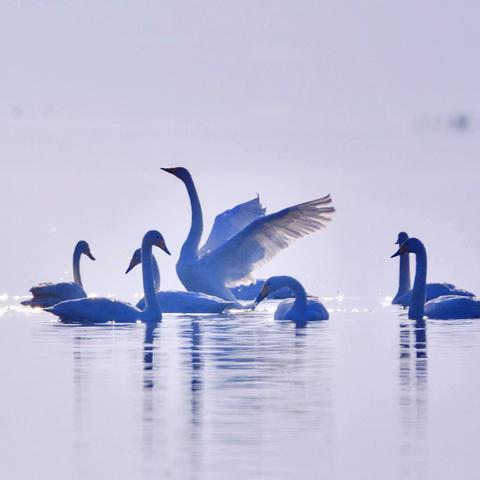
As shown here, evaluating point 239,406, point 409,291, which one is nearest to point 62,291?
point 409,291

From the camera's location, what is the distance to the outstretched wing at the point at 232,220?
40438 millimetres

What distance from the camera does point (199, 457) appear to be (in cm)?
1259

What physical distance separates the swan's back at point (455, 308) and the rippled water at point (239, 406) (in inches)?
157

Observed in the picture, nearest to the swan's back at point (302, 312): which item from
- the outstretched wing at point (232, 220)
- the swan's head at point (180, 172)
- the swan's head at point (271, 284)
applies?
the swan's head at point (271, 284)

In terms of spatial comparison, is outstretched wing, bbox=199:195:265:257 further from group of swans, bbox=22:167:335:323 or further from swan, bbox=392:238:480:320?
swan, bbox=392:238:480:320

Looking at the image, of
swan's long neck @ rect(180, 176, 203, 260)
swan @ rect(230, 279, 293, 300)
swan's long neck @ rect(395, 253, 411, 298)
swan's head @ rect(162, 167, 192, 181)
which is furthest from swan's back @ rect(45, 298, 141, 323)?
swan @ rect(230, 279, 293, 300)

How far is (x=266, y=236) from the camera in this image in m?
33.2

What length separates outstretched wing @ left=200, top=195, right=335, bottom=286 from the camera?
107ft

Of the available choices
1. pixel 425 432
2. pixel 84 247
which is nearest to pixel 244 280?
pixel 84 247

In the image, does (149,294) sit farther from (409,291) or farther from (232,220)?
(232,220)

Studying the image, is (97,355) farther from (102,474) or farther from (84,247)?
(84,247)

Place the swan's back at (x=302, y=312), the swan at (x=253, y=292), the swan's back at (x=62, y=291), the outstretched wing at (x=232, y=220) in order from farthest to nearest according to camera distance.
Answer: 1. the swan at (x=253, y=292)
2. the outstretched wing at (x=232, y=220)
3. the swan's back at (x=62, y=291)
4. the swan's back at (x=302, y=312)

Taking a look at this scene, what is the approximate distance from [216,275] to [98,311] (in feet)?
22.0

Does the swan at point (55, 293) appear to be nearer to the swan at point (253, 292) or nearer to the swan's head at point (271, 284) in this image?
the swan's head at point (271, 284)
